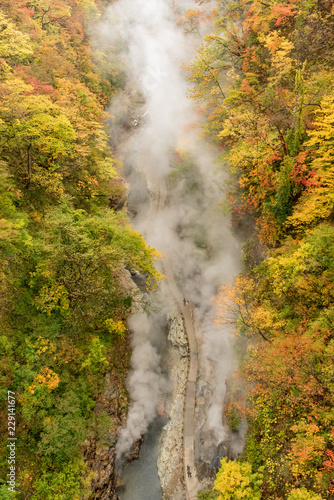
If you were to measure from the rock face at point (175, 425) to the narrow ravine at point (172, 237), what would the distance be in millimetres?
78

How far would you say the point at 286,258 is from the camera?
45.7 feet

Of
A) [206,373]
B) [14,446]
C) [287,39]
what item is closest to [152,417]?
[206,373]

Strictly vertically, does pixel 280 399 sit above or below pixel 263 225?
below

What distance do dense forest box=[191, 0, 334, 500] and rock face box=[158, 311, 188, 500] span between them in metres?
3.68

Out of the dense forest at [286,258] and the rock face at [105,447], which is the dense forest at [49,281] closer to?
the rock face at [105,447]

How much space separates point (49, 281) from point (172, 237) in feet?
48.5

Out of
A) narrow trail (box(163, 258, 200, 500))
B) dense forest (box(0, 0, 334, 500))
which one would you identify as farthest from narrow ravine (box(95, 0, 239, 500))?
dense forest (box(0, 0, 334, 500))

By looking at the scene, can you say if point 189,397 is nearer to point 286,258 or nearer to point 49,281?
point 49,281

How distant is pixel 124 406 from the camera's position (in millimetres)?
20516

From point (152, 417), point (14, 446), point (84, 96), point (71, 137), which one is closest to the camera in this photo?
point (14, 446)

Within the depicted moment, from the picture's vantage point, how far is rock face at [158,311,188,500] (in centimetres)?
1892

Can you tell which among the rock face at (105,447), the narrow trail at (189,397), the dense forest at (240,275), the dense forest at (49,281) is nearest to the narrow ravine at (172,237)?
the narrow trail at (189,397)

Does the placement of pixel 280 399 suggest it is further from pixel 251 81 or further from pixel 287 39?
pixel 287 39

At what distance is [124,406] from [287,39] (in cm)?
2904
